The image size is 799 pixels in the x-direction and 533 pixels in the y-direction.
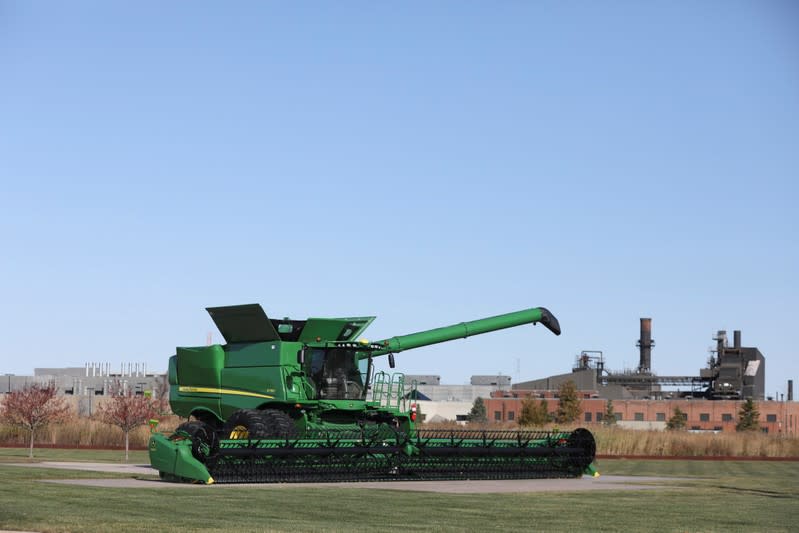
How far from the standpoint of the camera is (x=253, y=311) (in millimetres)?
35938

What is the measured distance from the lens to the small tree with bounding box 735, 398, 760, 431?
12471cm

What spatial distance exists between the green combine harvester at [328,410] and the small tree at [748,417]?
303 ft

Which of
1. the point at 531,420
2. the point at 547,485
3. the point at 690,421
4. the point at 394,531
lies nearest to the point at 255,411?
the point at 547,485

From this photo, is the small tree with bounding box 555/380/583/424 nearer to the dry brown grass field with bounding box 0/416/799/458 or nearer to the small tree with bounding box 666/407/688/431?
the small tree with bounding box 666/407/688/431

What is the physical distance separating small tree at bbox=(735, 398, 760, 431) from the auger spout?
83.8 meters

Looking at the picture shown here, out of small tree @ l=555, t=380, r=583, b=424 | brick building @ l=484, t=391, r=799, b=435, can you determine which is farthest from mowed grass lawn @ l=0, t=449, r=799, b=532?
brick building @ l=484, t=391, r=799, b=435

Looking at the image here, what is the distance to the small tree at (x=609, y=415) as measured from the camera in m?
132

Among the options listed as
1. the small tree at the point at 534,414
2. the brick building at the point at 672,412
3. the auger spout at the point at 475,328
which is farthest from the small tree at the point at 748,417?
the auger spout at the point at 475,328

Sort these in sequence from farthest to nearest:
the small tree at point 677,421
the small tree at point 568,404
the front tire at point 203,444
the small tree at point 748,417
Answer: the small tree at point 677,421
the small tree at point 568,404
the small tree at point 748,417
the front tire at point 203,444

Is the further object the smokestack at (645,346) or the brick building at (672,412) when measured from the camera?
the smokestack at (645,346)

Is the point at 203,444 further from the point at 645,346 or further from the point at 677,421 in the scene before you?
the point at 645,346

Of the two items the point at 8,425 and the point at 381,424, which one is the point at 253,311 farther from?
the point at 8,425

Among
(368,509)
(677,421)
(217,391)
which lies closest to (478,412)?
(677,421)

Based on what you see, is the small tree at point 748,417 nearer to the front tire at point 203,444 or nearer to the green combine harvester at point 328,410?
the green combine harvester at point 328,410
